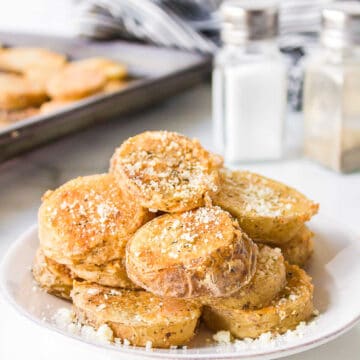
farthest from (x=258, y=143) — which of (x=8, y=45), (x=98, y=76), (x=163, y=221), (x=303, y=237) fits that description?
(x=8, y=45)

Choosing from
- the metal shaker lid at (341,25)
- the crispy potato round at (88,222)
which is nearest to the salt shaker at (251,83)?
the metal shaker lid at (341,25)

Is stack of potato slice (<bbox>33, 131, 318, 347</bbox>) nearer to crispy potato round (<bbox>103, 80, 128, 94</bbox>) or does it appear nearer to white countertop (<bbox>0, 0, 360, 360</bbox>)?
white countertop (<bbox>0, 0, 360, 360</bbox>)

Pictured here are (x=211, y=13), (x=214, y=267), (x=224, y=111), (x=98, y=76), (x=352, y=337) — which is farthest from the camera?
(x=211, y=13)

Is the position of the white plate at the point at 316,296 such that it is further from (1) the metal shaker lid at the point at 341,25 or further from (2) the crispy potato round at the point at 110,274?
(1) the metal shaker lid at the point at 341,25

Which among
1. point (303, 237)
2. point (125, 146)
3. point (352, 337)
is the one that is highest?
point (125, 146)

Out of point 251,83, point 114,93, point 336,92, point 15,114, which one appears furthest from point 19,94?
point 336,92

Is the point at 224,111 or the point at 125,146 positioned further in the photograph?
the point at 224,111

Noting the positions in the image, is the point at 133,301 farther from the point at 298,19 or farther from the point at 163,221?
the point at 298,19
